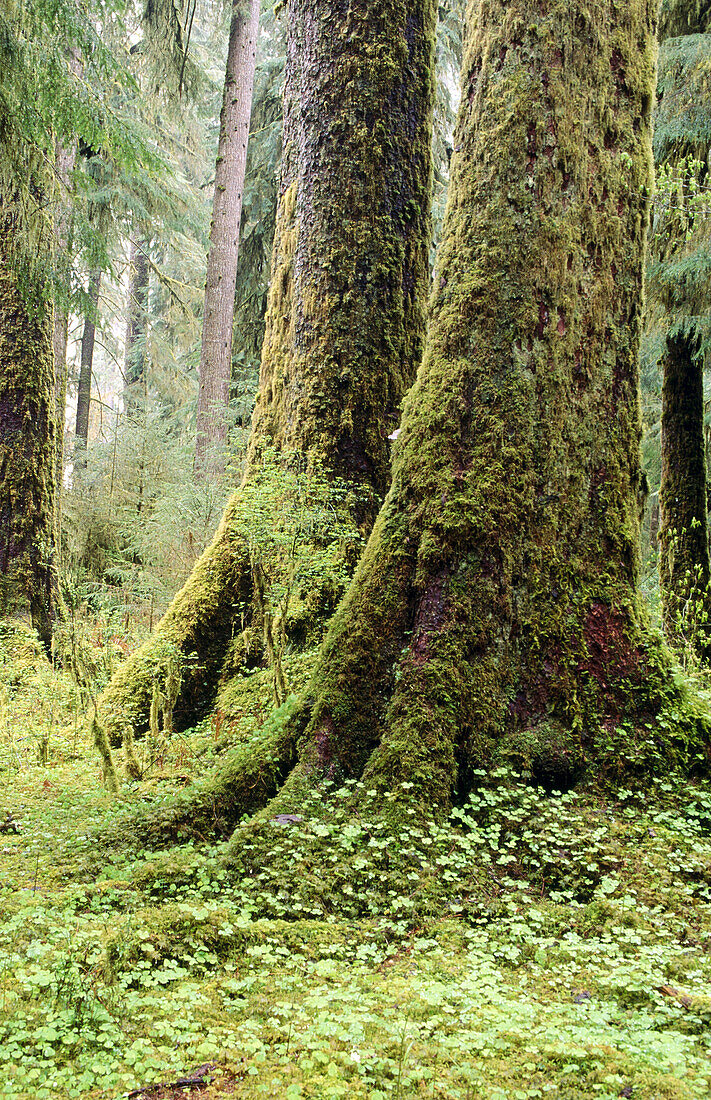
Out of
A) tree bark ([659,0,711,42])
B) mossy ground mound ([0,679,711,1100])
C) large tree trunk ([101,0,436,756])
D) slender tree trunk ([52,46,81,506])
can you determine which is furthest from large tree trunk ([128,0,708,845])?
tree bark ([659,0,711,42])

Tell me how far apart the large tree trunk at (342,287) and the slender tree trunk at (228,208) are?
6.35m

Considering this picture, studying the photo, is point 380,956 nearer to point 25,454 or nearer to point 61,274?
point 61,274

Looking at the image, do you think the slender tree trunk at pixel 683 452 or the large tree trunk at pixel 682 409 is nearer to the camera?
the large tree trunk at pixel 682 409

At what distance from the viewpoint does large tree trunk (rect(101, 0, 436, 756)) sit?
554 centimetres

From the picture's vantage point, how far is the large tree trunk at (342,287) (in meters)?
5.54

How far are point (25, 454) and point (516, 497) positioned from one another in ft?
19.8

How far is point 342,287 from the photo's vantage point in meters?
5.74

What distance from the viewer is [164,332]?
20.0 m

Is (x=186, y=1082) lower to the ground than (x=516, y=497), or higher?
lower

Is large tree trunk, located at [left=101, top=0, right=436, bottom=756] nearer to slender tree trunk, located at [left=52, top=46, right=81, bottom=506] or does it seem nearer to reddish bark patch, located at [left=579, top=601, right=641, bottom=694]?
slender tree trunk, located at [left=52, top=46, right=81, bottom=506]

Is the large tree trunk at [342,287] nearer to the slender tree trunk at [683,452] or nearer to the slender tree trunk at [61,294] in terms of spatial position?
the slender tree trunk at [61,294]

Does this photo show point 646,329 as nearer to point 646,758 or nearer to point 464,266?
point 464,266

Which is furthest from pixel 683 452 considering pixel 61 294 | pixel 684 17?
pixel 61 294

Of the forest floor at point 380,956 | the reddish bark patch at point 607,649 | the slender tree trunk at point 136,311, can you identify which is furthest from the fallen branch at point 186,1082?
the slender tree trunk at point 136,311
